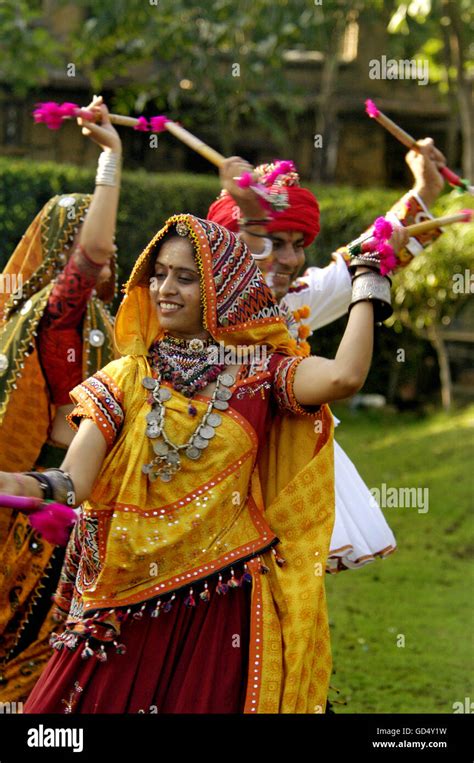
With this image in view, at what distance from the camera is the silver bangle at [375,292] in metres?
3.45

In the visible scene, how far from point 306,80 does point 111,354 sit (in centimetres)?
1428

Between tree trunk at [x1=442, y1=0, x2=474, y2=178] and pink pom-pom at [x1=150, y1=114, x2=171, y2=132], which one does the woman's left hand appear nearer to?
pink pom-pom at [x1=150, y1=114, x2=171, y2=132]

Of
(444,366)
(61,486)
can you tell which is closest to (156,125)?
(61,486)

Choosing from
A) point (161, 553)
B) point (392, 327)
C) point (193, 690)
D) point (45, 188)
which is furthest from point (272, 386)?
point (392, 327)

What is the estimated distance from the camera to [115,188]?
13.4ft

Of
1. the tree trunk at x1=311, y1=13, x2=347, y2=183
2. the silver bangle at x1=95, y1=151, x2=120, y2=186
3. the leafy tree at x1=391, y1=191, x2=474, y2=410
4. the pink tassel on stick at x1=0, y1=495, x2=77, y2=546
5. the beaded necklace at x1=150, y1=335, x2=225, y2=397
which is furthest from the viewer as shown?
the tree trunk at x1=311, y1=13, x2=347, y2=183

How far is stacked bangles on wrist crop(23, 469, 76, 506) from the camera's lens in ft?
10.4

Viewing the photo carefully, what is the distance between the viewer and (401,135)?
441cm

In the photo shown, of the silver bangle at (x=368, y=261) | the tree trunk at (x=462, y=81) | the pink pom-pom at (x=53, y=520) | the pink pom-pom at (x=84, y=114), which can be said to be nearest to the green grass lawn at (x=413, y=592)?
the silver bangle at (x=368, y=261)

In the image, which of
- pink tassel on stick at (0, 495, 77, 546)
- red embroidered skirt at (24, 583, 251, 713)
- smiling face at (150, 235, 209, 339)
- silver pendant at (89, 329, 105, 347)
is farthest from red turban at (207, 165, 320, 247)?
pink tassel on stick at (0, 495, 77, 546)

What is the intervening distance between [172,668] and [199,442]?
629 mm

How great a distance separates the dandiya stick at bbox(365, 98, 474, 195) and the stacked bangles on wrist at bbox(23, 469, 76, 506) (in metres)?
1.71

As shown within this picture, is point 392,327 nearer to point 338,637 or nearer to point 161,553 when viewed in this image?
point 338,637

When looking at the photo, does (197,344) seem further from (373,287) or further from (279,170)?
(279,170)
